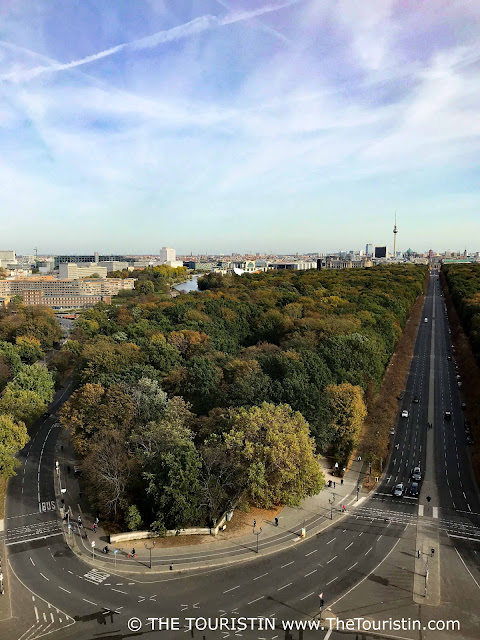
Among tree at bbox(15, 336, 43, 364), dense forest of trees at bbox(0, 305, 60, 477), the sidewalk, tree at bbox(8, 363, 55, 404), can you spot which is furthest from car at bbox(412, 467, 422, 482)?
tree at bbox(15, 336, 43, 364)

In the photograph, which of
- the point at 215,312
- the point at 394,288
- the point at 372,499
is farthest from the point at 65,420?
the point at 394,288

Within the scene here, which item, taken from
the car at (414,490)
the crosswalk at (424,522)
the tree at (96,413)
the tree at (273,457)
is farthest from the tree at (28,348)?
the car at (414,490)

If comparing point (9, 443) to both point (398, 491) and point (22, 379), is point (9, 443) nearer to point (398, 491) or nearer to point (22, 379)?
point (22, 379)

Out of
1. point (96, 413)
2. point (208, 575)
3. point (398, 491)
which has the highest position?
point (96, 413)

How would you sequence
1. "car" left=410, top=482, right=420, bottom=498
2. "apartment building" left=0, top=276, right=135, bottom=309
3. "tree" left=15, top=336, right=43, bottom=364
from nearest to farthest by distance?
"car" left=410, top=482, right=420, bottom=498 < "tree" left=15, top=336, right=43, bottom=364 < "apartment building" left=0, top=276, right=135, bottom=309

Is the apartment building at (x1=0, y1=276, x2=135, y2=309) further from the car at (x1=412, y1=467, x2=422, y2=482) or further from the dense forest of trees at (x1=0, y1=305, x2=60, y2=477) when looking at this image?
the car at (x1=412, y1=467, x2=422, y2=482)

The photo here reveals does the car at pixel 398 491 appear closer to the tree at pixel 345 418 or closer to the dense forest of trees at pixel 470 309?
the tree at pixel 345 418

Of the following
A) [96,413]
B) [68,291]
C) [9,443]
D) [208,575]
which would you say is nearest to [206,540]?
[208,575]
